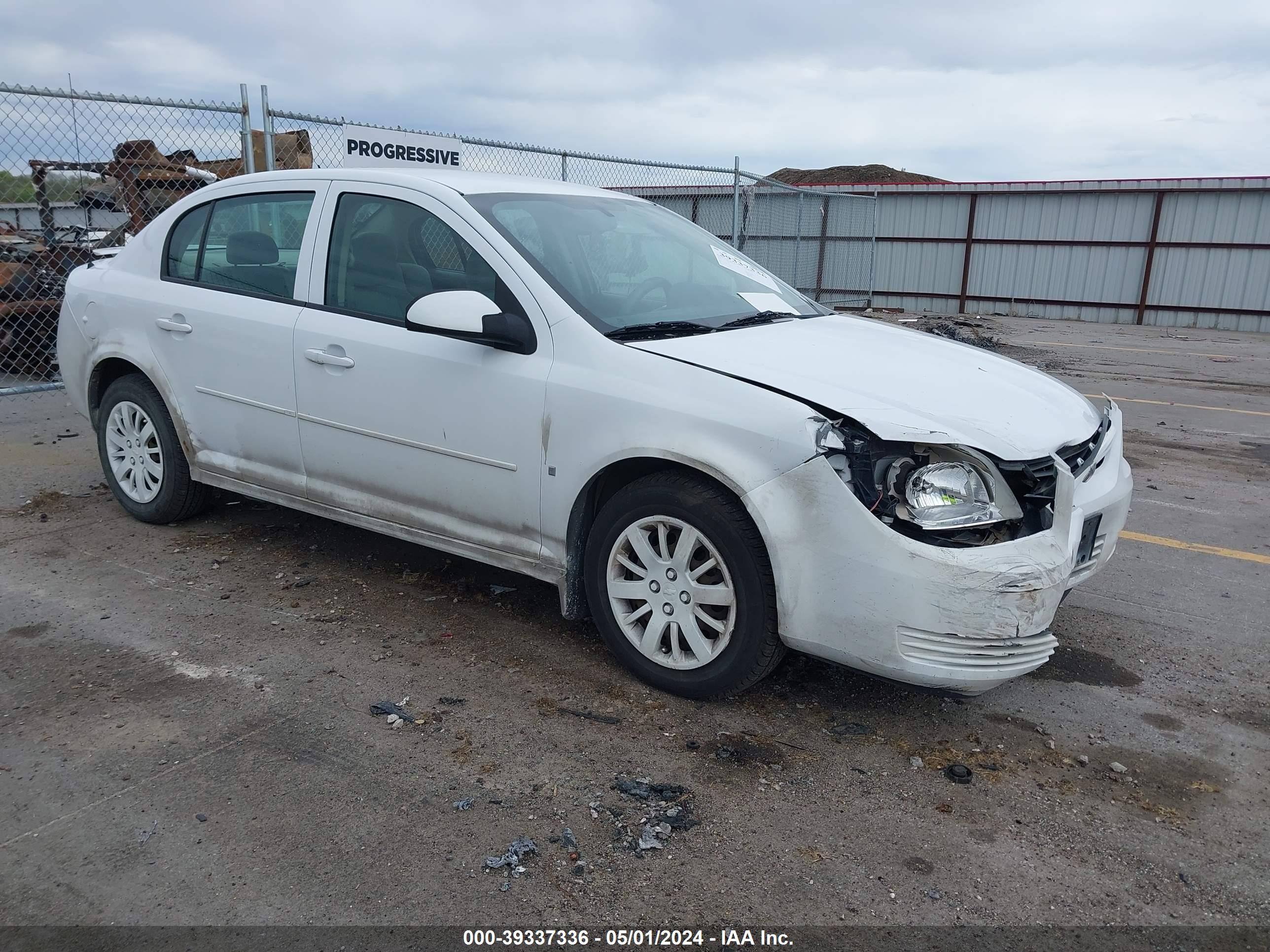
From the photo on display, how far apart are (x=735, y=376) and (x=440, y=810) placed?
1.60 meters

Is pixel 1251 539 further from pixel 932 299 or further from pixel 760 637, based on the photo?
pixel 932 299

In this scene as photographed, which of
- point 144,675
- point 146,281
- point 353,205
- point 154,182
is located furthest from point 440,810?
point 154,182

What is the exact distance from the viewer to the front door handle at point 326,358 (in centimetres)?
396

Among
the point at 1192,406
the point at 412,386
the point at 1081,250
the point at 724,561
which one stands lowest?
the point at 1192,406

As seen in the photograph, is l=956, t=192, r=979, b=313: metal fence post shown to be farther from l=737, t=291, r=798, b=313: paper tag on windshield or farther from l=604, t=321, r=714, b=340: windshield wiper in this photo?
l=604, t=321, r=714, b=340: windshield wiper

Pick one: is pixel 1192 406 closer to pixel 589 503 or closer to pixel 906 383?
pixel 906 383

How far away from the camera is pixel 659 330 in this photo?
3564 mm

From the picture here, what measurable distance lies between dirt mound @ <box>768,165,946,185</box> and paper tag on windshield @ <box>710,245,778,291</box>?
131 feet

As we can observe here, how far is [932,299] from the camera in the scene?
23.7m

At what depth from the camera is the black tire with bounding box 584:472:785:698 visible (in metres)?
3.09

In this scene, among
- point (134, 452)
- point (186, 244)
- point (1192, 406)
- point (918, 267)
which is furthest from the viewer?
point (918, 267)

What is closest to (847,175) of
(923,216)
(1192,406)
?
(923,216)

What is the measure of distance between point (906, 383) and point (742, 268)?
1.49 m

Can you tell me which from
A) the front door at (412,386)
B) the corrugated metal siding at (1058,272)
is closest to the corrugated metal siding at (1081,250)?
the corrugated metal siding at (1058,272)
